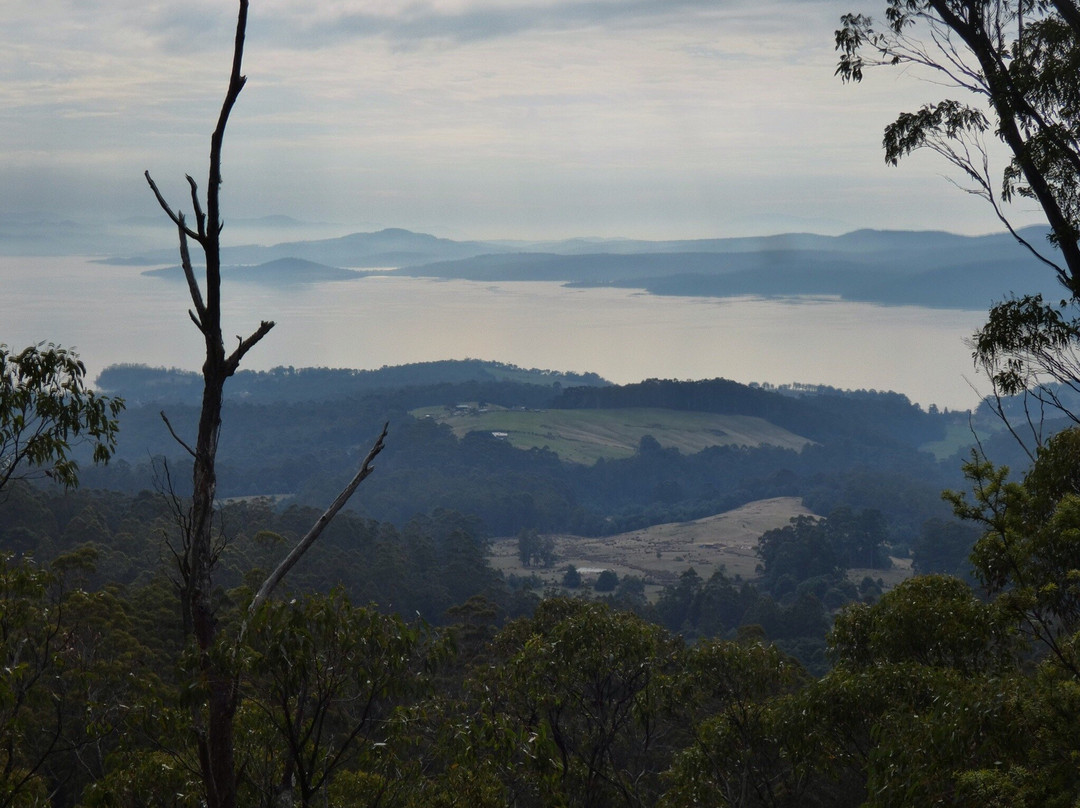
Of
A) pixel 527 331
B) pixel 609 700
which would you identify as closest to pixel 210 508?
pixel 609 700

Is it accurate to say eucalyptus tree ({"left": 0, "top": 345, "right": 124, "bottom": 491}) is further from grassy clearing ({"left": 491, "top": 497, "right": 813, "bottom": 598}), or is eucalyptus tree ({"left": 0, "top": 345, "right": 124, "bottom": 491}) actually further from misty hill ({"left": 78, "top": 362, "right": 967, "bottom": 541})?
misty hill ({"left": 78, "top": 362, "right": 967, "bottom": 541})

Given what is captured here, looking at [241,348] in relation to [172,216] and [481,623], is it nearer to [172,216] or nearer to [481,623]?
[172,216]

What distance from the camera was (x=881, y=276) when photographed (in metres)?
194

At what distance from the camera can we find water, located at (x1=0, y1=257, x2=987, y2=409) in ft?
362

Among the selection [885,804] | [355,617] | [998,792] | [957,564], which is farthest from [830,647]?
[957,564]

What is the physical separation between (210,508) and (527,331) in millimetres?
145628

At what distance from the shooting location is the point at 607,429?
306 ft

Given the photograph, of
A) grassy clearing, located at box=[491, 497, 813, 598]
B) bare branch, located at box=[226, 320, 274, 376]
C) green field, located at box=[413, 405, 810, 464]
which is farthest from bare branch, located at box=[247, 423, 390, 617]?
green field, located at box=[413, 405, 810, 464]

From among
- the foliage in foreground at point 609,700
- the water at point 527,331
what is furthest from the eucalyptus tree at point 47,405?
the water at point 527,331

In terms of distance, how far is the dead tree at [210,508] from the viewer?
4.19 metres

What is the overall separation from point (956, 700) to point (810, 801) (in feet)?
22.0

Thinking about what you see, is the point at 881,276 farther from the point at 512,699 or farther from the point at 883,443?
the point at 512,699

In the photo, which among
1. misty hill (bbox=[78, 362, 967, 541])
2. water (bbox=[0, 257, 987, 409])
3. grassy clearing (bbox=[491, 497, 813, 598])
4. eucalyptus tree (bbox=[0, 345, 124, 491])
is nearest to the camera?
eucalyptus tree (bbox=[0, 345, 124, 491])

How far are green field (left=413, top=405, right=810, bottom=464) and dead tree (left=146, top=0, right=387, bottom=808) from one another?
266 ft
